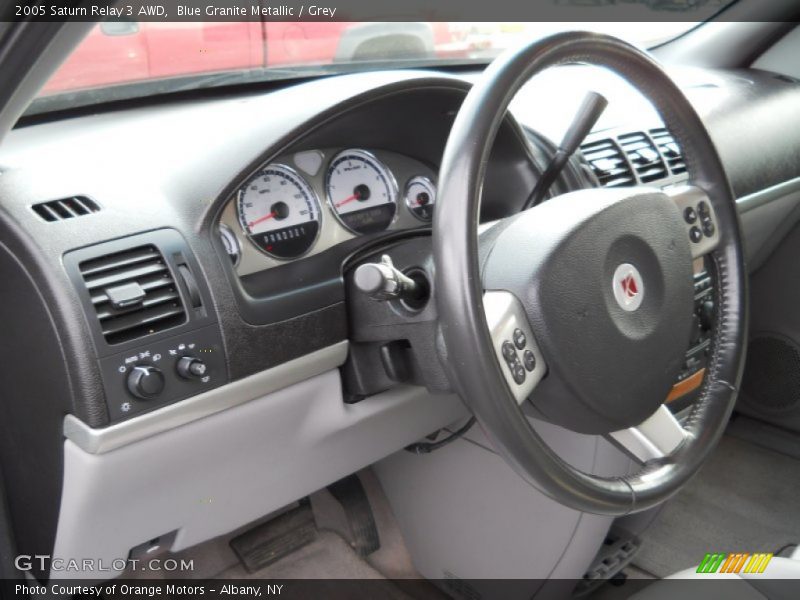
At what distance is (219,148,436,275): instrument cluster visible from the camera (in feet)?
4.24

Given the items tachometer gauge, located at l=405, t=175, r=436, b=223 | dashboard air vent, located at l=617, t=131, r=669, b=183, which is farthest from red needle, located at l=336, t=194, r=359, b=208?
dashboard air vent, located at l=617, t=131, r=669, b=183

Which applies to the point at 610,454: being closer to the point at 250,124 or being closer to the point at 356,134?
the point at 356,134

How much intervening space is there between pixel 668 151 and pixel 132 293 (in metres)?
1.19

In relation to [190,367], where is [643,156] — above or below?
above

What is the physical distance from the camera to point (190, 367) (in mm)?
1127

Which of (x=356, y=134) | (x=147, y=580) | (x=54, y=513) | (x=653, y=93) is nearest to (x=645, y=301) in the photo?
(x=653, y=93)

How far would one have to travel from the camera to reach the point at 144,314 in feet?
3.63

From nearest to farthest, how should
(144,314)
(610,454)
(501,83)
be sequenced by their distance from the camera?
(501,83), (144,314), (610,454)

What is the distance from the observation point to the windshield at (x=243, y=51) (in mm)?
1457

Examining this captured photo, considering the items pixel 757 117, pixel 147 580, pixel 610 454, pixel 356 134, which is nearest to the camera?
pixel 356 134

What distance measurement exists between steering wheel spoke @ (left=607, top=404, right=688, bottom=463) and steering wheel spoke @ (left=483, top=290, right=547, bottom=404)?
196mm

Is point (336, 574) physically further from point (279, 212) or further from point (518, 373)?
point (518, 373)

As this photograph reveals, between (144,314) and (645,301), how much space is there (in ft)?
2.04

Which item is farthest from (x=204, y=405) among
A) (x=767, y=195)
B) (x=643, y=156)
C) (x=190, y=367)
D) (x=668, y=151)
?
(x=767, y=195)
